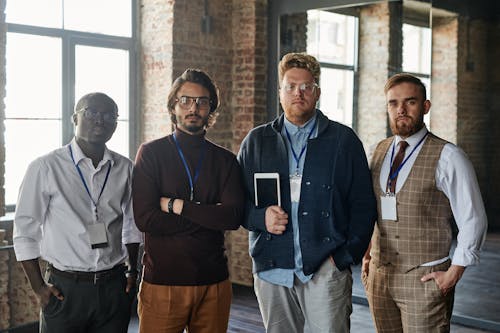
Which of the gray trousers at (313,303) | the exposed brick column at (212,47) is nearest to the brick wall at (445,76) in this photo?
the exposed brick column at (212,47)

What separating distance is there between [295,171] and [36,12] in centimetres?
360

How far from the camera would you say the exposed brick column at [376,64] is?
20.8 feet

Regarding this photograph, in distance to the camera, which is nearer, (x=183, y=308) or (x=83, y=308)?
(x=83, y=308)

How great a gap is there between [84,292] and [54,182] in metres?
0.50

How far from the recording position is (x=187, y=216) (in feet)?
9.52

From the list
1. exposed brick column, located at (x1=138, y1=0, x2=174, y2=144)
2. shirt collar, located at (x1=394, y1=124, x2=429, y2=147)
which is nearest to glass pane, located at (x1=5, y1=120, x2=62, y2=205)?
exposed brick column, located at (x1=138, y1=0, x2=174, y2=144)

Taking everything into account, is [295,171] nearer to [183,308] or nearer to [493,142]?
[183,308]

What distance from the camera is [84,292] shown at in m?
2.85

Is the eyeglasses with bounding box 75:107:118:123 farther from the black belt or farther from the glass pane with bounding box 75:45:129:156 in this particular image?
the glass pane with bounding box 75:45:129:156

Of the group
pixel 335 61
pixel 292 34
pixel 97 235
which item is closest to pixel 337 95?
pixel 335 61

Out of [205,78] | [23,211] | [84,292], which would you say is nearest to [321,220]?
[205,78]

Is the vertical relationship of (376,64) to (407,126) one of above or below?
above

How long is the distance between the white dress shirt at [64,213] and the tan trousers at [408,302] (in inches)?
50.7

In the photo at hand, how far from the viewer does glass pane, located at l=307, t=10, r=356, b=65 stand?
655 cm
